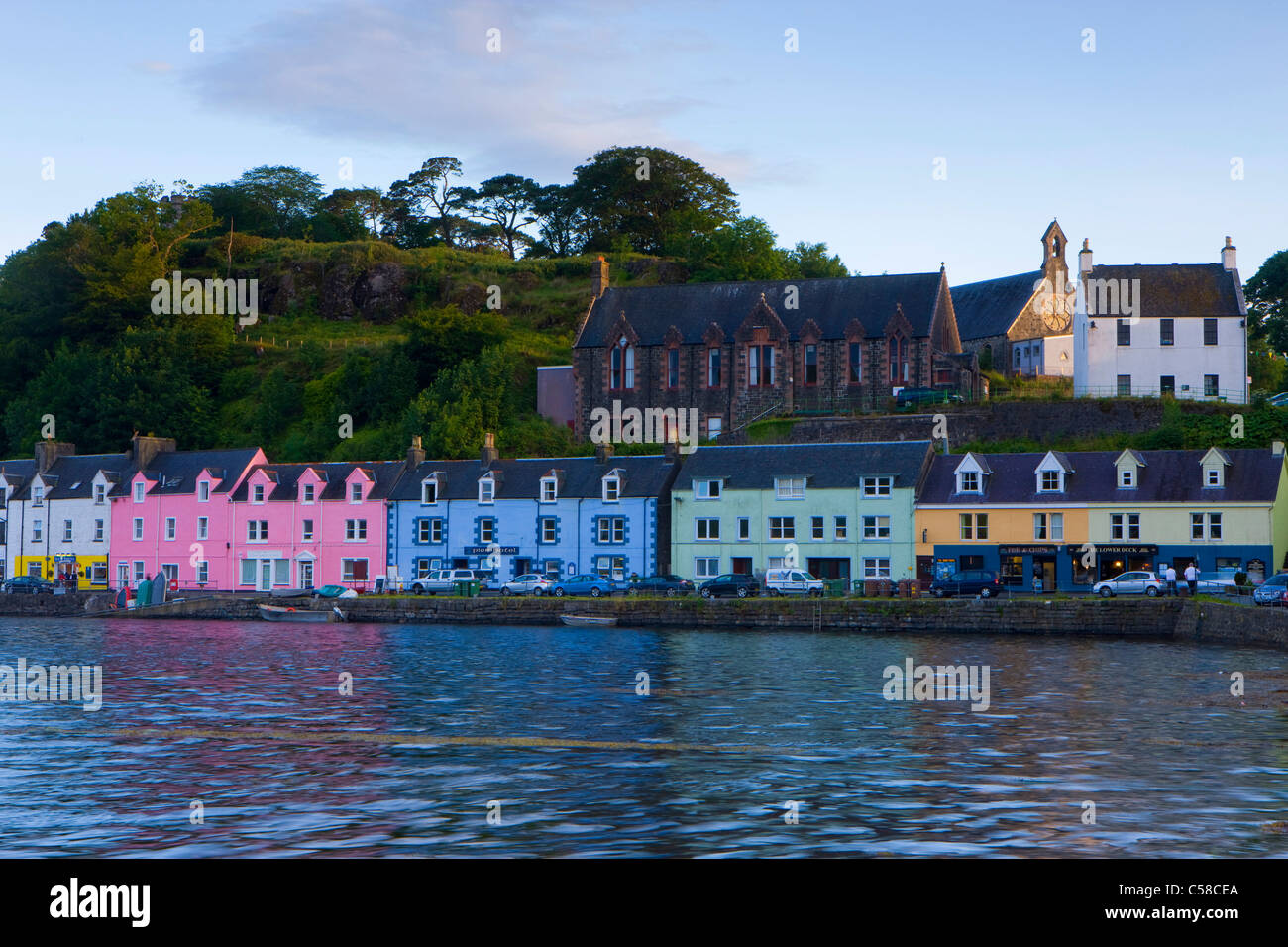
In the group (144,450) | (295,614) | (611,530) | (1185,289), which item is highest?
(1185,289)

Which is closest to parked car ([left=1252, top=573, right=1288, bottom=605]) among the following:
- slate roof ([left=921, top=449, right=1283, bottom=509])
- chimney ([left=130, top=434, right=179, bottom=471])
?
slate roof ([left=921, top=449, right=1283, bottom=509])

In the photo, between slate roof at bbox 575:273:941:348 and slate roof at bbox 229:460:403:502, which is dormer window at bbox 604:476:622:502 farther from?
slate roof at bbox 575:273:941:348

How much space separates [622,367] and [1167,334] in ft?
108

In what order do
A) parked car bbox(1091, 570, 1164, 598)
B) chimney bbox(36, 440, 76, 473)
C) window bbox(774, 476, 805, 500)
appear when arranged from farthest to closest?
1. chimney bbox(36, 440, 76, 473)
2. window bbox(774, 476, 805, 500)
3. parked car bbox(1091, 570, 1164, 598)

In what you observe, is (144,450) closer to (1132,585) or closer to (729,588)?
(729,588)

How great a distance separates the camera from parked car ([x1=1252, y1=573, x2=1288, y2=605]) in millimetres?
49531

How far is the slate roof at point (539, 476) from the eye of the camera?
73125 mm

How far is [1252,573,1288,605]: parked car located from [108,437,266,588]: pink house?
187 ft

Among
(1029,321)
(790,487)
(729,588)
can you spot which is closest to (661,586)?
(729,588)

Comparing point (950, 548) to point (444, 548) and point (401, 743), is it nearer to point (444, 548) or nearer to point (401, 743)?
point (444, 548)

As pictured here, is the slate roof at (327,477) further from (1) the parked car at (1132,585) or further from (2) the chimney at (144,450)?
(1) the parked car at (1132,585)

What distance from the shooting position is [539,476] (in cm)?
7481
